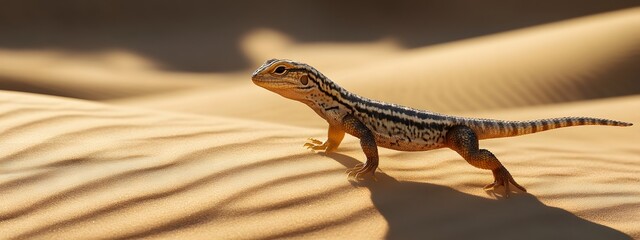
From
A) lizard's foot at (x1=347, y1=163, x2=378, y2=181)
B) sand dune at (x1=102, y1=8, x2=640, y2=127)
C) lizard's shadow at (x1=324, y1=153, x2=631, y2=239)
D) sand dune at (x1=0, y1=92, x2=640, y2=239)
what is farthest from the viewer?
sand dune at (x1=102, y1=8, x2=640, y2=127)

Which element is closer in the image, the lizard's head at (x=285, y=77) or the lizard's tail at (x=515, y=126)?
the lizard's head at (x=285, y=77)

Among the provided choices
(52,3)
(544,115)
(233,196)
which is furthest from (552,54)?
(52,3)

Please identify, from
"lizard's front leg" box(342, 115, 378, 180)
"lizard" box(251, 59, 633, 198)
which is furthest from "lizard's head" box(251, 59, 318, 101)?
"lizard's front leg" box(342, 115, 378, 180)

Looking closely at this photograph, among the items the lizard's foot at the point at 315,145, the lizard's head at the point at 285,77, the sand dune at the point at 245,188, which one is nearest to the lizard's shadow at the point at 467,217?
the sand dune at the point at 245,188

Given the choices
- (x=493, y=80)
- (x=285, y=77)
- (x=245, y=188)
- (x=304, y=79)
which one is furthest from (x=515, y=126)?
(x=493, y=80)

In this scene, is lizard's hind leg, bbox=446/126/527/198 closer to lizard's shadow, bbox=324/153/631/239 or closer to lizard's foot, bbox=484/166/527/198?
lizard's foot, bbox=484/166/527/198

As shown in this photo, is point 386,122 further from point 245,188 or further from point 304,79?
point 245,188

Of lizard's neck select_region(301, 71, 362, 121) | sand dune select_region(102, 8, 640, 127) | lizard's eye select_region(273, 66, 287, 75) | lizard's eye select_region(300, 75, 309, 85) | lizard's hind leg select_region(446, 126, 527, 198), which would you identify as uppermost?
sand dune select_region(102, 8, 640, 127)

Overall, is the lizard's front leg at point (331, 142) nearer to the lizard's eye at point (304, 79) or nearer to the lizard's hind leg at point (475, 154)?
the lizard's eye at point (304, 79)
